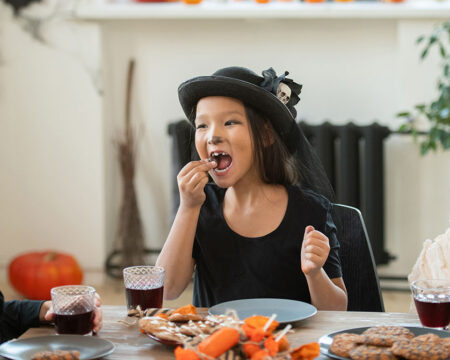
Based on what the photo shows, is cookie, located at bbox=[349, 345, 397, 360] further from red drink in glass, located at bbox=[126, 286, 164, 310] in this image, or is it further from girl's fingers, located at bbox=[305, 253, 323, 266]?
red drink in glass, located at bbox=[126, 286, 164, 310]

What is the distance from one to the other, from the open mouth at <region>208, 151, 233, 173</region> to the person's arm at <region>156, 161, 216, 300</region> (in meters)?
0.03

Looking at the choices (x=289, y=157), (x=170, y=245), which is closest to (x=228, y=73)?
(x=289, y=157)

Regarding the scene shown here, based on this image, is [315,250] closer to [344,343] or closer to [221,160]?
[344,343]

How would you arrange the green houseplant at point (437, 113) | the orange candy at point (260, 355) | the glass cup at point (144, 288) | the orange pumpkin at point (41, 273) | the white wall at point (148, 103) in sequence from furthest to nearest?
the white wall at point (148, 103), the orange pumpkin at point (41, 273), the green houseplant at point (437, 113), the glass cup at point (144, 288), the orange candy at point (260, 355)

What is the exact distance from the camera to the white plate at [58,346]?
1051 millimetres

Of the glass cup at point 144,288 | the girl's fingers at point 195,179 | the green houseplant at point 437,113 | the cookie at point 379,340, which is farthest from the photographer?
the green houseplant at point 437,113

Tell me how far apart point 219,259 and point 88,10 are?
7.81 feet

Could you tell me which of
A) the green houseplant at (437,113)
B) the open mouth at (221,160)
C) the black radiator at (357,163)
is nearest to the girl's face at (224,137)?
the open mouth at (221,160)

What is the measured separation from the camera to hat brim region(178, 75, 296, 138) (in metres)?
1.58

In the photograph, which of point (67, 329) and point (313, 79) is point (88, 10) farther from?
point (67, 329)

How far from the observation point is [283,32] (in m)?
3.83

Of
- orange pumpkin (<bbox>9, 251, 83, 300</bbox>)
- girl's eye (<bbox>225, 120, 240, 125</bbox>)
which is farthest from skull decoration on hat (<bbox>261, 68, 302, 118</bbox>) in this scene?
orange pumpkin (<bbox>9, 251, 83, 300</bbox>)

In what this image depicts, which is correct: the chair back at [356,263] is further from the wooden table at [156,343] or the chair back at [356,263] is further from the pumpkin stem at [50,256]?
the pumpkin stem at [50,256]

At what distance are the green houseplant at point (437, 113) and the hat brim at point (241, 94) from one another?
1.61m
